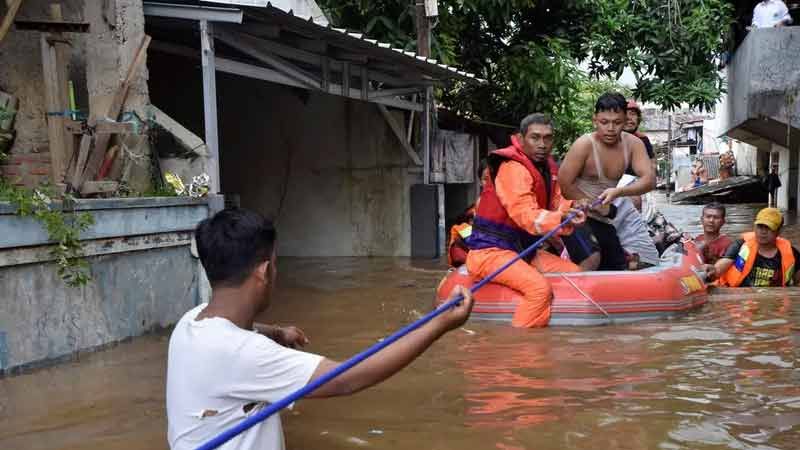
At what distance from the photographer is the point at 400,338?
214cm

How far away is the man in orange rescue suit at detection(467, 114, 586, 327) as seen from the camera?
5.59 m

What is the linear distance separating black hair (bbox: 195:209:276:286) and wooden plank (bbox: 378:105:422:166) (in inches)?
340

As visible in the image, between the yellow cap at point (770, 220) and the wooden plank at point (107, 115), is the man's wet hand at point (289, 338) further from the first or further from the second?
the yellow cap at point (770, 220)

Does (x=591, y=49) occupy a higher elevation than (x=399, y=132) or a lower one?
higher

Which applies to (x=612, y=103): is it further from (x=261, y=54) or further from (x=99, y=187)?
(x=99, y=187)

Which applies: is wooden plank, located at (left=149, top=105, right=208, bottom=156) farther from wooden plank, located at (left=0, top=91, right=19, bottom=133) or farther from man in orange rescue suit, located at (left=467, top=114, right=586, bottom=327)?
man in orange rescue suit, located at (left=467, top=114, right=586, bottom=327)

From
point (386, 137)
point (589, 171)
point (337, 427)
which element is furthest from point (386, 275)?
point (337, 427)

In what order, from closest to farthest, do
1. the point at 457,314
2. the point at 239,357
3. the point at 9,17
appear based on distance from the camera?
the point at 239,357
the point at 457,314
the point at 9,17

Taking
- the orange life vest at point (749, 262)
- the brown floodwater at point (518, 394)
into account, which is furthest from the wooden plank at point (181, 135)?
the orange life vest at point (749, 262)

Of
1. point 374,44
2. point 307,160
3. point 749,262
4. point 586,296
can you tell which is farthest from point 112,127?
point 307,160

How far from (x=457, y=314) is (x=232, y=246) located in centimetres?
68

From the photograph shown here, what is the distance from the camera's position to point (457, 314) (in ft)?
7.36

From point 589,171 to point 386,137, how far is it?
5.79m

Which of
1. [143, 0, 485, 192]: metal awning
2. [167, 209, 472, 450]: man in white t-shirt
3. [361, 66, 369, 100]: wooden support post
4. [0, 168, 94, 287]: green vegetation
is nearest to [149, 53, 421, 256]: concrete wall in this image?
[143, 0, 485, 192]: metal awning
